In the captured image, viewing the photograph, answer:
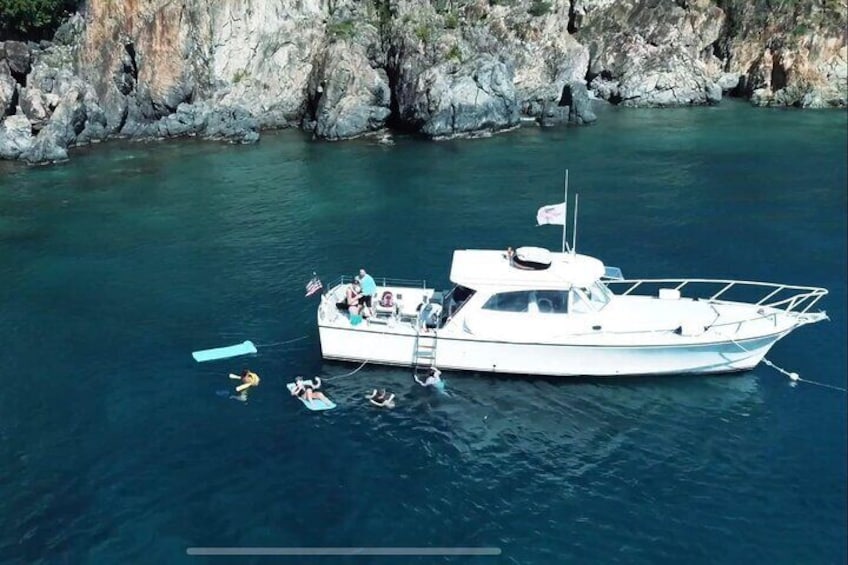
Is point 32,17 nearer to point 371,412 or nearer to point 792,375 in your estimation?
point 371,412

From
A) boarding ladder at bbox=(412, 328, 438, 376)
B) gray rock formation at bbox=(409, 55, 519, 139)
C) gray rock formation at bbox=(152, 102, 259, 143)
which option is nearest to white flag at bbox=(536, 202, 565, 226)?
boarding ladder at bbox=(412, 328, 438, 376)

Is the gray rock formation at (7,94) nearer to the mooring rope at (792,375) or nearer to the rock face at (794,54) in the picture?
the mooring rope at (792,375)

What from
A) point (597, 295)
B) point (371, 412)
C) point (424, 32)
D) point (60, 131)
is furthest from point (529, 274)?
point (60, 131)

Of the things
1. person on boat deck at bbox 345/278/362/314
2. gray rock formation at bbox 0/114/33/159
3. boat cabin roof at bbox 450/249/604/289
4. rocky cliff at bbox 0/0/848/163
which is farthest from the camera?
rocky cliff at bbox 0/0/848/163

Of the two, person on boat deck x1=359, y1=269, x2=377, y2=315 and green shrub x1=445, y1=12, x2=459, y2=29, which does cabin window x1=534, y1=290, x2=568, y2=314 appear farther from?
green shrub x1=445, y1=12, x2=459, y2=29

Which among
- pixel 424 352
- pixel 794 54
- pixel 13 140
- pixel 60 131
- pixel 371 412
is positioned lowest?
pixel 371 412

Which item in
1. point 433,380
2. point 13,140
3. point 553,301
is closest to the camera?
point 433,380

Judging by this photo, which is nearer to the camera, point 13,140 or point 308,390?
point 308,390
